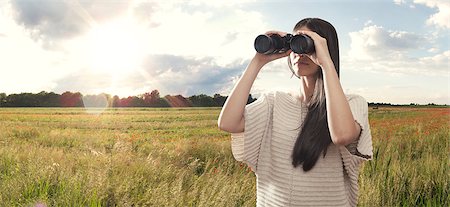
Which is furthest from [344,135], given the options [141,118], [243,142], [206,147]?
[141,118]

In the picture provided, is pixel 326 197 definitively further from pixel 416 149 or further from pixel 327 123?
pixel 416 149

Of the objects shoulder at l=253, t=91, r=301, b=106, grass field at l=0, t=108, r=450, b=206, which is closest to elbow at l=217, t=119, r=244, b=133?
shoulder at l=253, t=91, r=301, b=106

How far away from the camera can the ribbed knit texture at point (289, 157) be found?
1742 mm

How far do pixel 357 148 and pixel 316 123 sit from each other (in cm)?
16

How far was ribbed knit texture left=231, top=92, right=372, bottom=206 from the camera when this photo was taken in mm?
1742

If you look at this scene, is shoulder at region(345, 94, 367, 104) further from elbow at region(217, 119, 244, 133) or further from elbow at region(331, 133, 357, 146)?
elbow at region(217, 119, 244, 133)

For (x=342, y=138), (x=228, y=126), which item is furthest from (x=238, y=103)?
(x=342, y=138)

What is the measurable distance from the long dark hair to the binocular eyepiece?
0.33 feet

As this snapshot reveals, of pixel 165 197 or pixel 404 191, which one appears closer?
pixel 165 197

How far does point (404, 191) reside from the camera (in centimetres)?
427

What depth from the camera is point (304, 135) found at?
5.72 feet

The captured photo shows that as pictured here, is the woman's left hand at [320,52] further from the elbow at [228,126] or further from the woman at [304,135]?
the elbow at [228,126]

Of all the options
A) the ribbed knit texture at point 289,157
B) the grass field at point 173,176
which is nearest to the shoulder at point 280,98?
the ribbed knit texture at point 289,157

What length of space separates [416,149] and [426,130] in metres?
1.69
